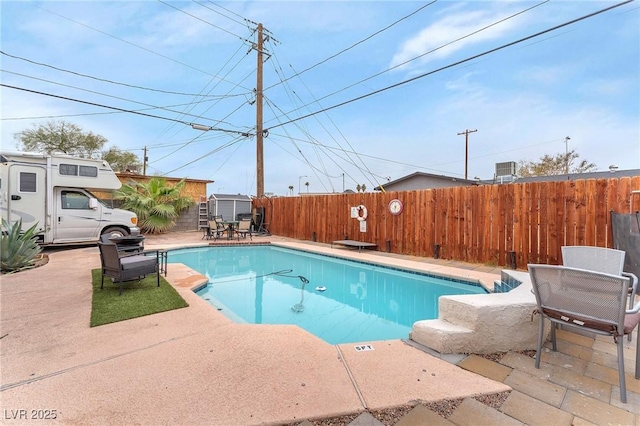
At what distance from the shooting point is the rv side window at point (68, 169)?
25.3 feet

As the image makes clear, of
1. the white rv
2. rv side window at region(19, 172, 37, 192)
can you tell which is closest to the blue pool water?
the white rv

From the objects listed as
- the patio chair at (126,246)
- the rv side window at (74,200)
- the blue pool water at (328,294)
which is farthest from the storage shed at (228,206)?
the patio chair at (126,246)

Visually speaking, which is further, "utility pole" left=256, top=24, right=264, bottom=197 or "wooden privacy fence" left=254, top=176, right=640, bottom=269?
"utility pole" left=256, top=24, right=264, bottom=197

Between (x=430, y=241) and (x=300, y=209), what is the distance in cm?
594

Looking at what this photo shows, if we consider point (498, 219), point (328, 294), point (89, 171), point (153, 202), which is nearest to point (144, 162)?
point (153, 202)

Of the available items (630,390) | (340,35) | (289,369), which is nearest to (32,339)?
(289,369)

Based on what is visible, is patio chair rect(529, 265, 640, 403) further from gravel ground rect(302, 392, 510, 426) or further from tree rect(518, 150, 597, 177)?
tree rect(518, 150, 597, 177)

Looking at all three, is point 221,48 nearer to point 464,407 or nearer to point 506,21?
point 506,21

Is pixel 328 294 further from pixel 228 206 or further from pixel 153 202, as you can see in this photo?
pixel 228 206

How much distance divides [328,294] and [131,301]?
3.26 metres

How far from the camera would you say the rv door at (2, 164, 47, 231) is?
709cm

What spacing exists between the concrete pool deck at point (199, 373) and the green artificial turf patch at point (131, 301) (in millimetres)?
189

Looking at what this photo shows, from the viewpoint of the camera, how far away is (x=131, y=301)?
3.88 meters

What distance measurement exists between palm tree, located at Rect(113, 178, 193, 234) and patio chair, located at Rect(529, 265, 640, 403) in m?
13.4
